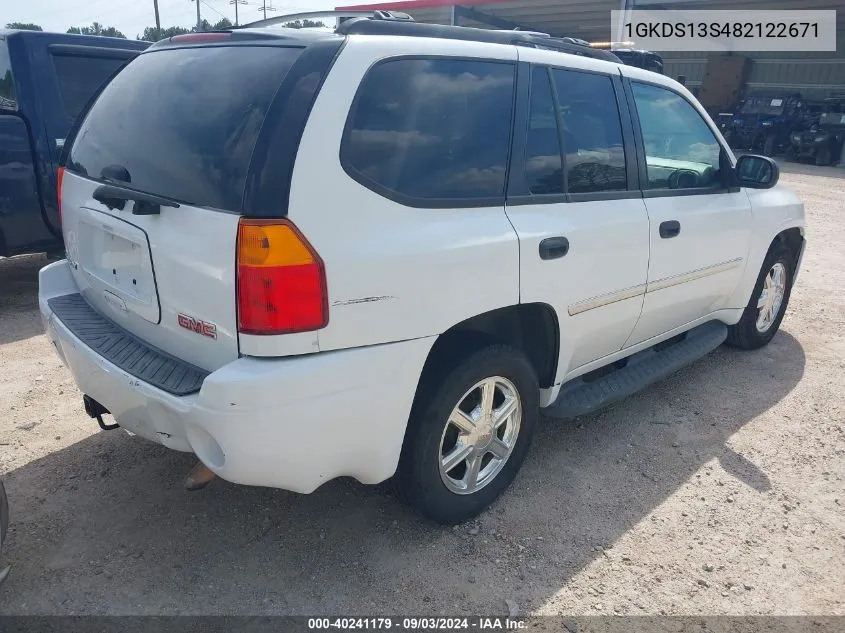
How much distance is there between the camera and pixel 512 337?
287 cm

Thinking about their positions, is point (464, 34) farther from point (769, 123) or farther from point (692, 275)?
point (769, 123)

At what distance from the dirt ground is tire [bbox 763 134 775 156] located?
785 inches

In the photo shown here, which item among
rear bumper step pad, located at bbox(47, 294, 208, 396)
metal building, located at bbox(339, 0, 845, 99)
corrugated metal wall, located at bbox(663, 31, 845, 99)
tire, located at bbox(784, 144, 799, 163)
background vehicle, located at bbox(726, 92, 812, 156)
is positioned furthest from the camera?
corrugated metal wall, located at bbox(663, 31, 845, 99)

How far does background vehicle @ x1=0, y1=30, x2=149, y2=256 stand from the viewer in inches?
196

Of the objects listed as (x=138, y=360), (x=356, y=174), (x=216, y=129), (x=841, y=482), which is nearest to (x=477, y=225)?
(x=356, y=174)

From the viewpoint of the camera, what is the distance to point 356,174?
6.87ft

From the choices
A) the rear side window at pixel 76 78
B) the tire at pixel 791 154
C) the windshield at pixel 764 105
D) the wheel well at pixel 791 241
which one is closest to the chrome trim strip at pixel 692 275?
the wheel well at pixel 791 241

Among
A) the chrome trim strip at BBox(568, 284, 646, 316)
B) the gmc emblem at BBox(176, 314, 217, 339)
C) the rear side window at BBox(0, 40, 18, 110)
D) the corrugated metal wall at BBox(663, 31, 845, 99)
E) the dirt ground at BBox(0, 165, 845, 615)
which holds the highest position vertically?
the corrugated metal wall at BBox(663, 31, 845, 99)

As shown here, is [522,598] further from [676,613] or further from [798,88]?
[798,88]

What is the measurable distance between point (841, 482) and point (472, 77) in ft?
8.58

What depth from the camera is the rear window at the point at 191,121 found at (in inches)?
81.8

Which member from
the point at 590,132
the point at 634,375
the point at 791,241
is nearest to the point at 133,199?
the point at 590,132

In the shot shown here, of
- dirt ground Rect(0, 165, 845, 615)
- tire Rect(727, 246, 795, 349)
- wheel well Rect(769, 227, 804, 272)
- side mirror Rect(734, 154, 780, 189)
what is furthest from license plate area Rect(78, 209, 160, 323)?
wheel well Rect(769, 227, 804, 272)

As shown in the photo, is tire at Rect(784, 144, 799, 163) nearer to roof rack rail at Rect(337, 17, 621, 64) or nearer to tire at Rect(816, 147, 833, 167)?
tire at Rect(816, 147, 833, 167)
